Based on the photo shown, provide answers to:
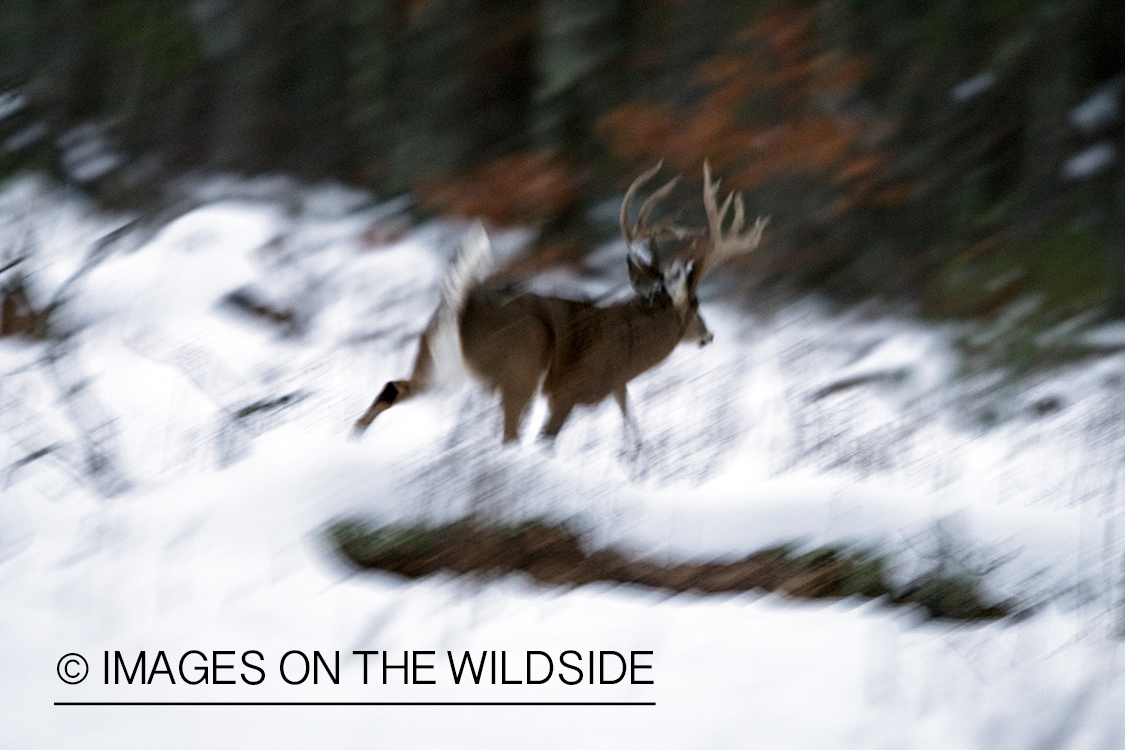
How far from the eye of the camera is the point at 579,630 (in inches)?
68.3

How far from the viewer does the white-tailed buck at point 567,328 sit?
7.25 ft

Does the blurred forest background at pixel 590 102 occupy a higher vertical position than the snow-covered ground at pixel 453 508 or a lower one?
higher

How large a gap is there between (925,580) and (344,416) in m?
1.43

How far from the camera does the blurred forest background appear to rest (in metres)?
1.94

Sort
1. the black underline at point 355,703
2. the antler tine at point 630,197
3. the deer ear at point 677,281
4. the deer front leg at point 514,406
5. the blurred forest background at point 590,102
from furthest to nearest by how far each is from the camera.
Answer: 1. the deer ear at point 677,281
2. the deer front leg at point 514,406
3. the antler tine at point 630,197
4. the blurred forest background at point 590,102
5. the black underline at point 355,703

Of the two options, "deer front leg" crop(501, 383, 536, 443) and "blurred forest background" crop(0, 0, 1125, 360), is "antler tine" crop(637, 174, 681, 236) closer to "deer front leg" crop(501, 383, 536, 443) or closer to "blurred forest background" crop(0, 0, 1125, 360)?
"blurred forest background" crop(0, 0, 1125, 360)

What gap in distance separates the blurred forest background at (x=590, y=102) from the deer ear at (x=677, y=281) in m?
0.55

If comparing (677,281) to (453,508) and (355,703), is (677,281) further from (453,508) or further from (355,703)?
(355,703)

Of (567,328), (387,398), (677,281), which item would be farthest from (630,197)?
(387,398)

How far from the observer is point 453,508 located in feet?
6.34

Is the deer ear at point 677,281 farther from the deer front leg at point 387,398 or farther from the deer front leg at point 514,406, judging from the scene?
the deer front leg at point 387,398

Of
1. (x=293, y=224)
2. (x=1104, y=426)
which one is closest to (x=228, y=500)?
(x=293, y=224)

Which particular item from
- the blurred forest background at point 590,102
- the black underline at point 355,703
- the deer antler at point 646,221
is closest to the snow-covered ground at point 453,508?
the black underline at point 355,703

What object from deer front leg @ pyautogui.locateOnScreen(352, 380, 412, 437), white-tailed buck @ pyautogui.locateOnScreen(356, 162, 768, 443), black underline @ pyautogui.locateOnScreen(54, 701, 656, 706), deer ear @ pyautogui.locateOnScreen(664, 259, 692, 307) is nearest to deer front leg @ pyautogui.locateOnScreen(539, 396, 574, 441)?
white-tailed buck @ pyautogui.locateOnScreen(356, 162, 768, 443)
